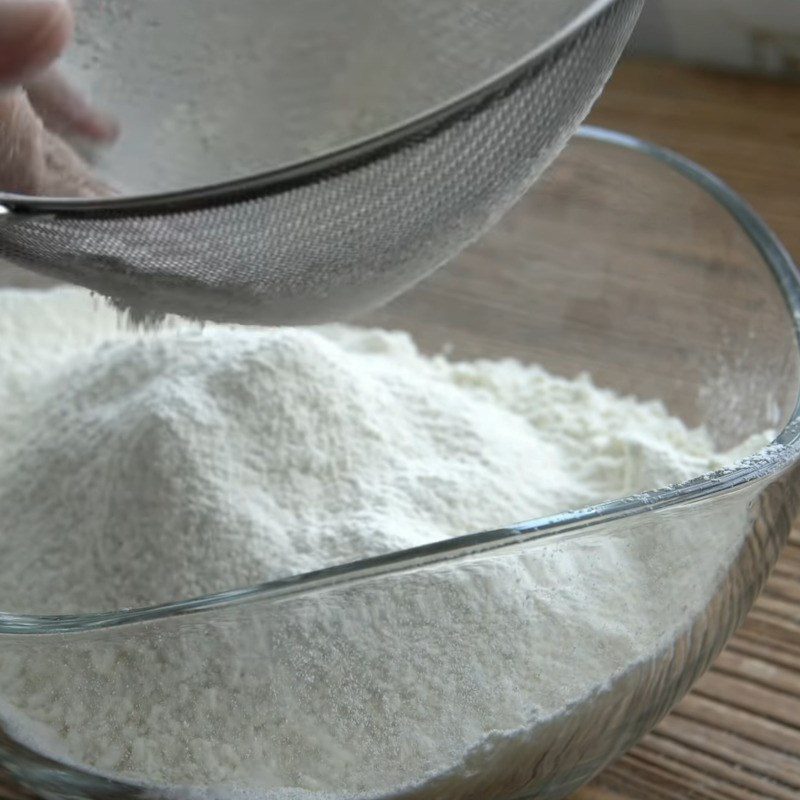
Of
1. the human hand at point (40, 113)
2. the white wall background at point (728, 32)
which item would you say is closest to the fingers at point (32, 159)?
the human hand at point (40, 113)

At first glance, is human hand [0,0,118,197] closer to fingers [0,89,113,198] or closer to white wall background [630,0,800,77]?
fingers [0,89,113,198]

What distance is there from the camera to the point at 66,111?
1.85 ft

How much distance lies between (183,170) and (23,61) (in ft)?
0.58

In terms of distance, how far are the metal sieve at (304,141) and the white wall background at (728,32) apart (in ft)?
1.75

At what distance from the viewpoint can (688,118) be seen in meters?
0.92

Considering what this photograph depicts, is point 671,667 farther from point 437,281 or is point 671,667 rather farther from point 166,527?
point 437,281

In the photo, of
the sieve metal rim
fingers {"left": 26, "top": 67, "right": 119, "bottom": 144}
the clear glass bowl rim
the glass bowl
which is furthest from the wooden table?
fingers {"left": 26, "top": 67, "right": 119, "bottom": 144}

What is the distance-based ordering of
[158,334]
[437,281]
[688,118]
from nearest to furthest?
[158,334] < [437,281] < [688,118]

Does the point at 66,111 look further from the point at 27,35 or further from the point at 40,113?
the point at 27,35

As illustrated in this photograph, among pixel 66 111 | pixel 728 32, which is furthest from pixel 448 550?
pixel 728 32

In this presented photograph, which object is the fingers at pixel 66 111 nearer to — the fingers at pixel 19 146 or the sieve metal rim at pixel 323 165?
the fingers at pixel 19 146

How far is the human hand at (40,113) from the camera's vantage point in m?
0.42

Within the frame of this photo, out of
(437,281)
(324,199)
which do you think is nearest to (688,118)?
(437,281)

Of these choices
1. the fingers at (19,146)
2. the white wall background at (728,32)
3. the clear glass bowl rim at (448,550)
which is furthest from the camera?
Result: the white wall background at (728,32)
